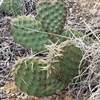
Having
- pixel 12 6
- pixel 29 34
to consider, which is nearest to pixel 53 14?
pixel 29 34

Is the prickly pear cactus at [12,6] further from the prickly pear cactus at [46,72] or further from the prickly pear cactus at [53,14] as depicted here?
the prickly pear cactus at [46,72]

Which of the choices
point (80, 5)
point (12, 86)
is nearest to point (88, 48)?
point (12, 86)

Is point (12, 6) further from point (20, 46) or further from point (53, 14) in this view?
point (53, 14)

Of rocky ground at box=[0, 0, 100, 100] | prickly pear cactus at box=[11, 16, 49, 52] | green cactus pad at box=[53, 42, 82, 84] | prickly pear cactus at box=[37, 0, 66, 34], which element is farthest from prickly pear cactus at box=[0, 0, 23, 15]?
green cactus pad at box=[53, 42, 82, 84]

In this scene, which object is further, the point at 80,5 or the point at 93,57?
the point at 80,5

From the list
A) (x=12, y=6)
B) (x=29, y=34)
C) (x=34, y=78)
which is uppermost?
(x=12, y=6)

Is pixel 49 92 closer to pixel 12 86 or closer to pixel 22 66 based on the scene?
pixel 22 66
